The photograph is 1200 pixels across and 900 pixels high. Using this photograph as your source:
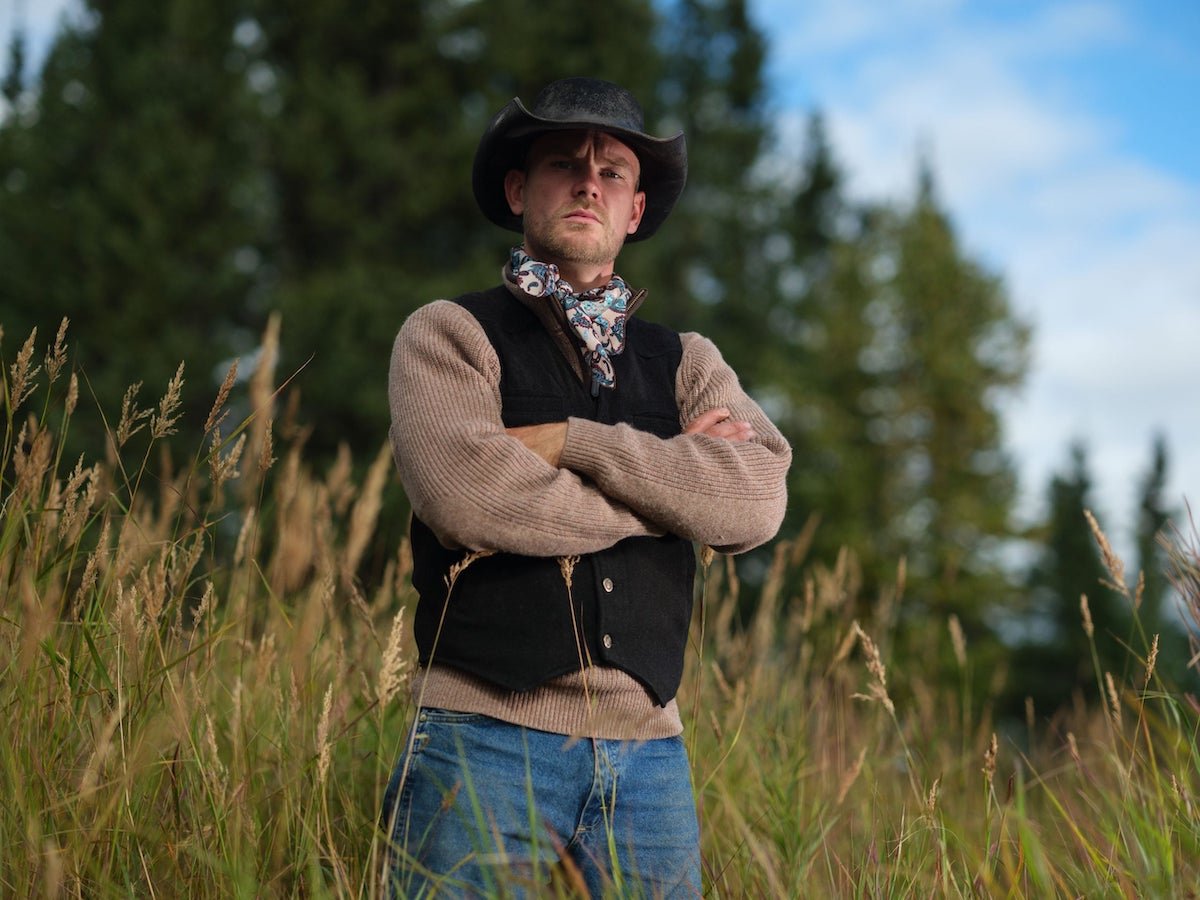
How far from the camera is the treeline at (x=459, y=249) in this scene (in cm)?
1277

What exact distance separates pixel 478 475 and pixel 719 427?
0.53 metres

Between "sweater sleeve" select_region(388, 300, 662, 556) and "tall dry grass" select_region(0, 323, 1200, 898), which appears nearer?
"tall dry grass" select_region(0, 323, 1200, 898)

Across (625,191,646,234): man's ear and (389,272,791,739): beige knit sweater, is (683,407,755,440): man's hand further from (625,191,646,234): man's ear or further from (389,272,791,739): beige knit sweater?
(625,191,646,234): man's ear

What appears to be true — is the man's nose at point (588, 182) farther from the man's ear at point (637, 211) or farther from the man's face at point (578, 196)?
the man's ear at point (637, 211)

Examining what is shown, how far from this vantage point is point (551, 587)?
6.78ft

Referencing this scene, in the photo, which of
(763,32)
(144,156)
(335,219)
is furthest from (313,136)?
(763,32)

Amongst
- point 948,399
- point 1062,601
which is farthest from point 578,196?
point 1062,601

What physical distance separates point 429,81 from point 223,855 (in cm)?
1434

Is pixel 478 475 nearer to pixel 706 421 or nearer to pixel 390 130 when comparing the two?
pixel 706 421

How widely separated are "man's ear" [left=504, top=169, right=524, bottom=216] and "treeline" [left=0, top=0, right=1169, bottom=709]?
6.00 meters

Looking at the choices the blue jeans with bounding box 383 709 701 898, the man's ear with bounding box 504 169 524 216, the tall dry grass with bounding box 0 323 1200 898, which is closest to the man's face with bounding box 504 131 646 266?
the man's ear with bounding box 504 169 524 216

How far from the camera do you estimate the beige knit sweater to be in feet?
6.64

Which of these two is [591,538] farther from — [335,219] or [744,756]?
[335,219]

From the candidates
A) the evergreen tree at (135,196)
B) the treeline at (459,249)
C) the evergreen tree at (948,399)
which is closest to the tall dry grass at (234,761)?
the treeline at (459,249)
